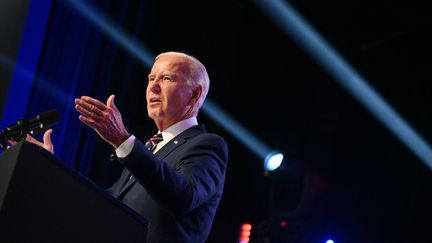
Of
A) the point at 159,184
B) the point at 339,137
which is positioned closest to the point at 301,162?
the point at 339,137

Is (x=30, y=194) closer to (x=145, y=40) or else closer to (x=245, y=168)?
(x=145, y=40)

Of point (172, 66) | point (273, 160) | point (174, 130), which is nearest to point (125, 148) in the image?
point (174, 130)

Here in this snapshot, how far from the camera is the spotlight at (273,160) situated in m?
4.89

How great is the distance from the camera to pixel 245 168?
6.00 metres

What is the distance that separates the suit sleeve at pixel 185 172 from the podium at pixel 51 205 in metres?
0.18

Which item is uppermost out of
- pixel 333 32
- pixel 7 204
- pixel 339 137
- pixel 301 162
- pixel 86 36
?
pixel 333 32

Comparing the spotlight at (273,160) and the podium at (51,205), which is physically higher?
the spotlight at (273,160)

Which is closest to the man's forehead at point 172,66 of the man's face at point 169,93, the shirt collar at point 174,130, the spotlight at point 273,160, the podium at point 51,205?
the man's face at point 169,93

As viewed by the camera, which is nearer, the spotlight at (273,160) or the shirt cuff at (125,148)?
the shirt cuff at (125,148)

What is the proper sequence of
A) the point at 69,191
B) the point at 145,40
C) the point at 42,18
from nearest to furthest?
the point at 69,191 → the point at 42,18 → the point at 145,40

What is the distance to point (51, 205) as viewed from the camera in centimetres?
129

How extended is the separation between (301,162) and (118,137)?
14.2 ft

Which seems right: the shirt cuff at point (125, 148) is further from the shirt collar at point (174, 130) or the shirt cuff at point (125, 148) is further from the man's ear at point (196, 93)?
the man's ear at point (196, 93)

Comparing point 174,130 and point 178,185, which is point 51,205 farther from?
point 174,130
